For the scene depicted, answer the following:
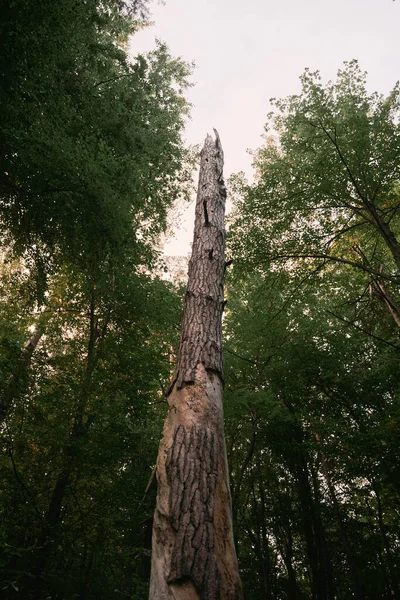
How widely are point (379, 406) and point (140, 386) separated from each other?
649cm

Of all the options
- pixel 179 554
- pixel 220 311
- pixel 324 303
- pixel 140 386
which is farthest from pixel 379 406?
pixel 179 554

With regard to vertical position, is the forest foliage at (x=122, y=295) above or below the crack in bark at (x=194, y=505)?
above

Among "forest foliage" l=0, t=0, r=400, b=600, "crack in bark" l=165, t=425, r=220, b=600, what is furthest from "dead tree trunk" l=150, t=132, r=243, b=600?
"forest foliage" l=0, t=0, r=400, b=600

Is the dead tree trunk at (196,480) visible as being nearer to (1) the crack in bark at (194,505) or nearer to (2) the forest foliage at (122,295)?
(1) the crack in bark at (194,505)

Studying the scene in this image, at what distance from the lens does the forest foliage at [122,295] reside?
5.84 m

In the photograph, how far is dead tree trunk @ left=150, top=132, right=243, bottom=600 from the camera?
1.81 m

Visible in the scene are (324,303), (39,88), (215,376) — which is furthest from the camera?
(324,303)

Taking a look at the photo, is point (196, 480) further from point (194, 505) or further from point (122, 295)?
point (122, 295)

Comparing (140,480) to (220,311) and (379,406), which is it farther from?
(379,406)

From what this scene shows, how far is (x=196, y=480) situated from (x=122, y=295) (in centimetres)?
688

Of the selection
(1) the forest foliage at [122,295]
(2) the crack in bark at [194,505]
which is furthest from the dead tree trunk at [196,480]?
(1) the forest foliage at [122,295]

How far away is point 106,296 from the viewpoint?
8.34 m

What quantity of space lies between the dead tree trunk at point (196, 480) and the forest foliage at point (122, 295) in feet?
9.17

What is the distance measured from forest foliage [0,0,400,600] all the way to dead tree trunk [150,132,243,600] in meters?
2.80
